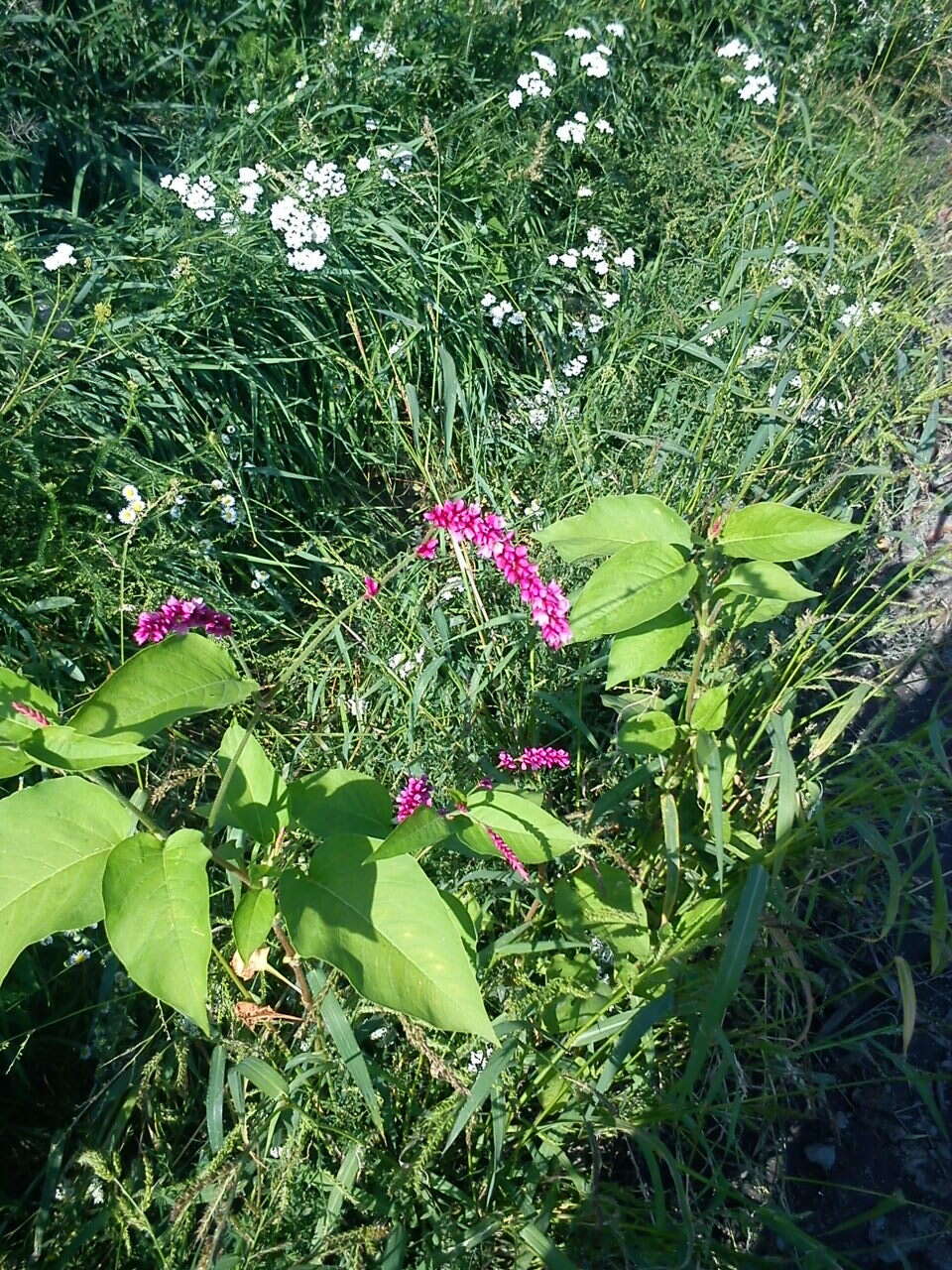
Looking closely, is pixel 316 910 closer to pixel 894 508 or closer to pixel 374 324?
pixel 374 324

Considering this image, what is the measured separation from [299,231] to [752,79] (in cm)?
196

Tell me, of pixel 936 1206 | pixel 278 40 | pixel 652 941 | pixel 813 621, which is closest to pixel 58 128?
pixel 278 40

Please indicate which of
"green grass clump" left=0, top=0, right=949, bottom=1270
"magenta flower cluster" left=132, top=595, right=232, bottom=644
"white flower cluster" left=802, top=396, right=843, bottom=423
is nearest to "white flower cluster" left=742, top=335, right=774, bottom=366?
"green grass clump" left=0, top=0, right=949, bottom=1270

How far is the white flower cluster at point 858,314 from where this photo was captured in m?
2.32

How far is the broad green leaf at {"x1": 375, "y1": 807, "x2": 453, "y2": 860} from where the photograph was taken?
115 centimetres

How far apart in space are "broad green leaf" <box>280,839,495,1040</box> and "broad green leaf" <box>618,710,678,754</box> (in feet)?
2.09

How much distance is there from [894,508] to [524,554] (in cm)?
164

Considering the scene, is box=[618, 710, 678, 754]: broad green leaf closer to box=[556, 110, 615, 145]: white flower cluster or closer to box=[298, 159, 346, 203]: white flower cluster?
box=[298, 159, 346, 203]: white flower cluster

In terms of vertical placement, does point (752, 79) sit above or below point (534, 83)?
above

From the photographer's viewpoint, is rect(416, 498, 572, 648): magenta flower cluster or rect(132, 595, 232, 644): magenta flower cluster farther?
rect(416, 498, 572, 648): magenta flower cluster

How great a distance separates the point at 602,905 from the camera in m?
1.68

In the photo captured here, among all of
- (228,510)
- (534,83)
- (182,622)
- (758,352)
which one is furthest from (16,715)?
(534,83)

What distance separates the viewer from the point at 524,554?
5.16 feet

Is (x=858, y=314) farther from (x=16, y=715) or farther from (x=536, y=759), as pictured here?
(x=16, y=715)
